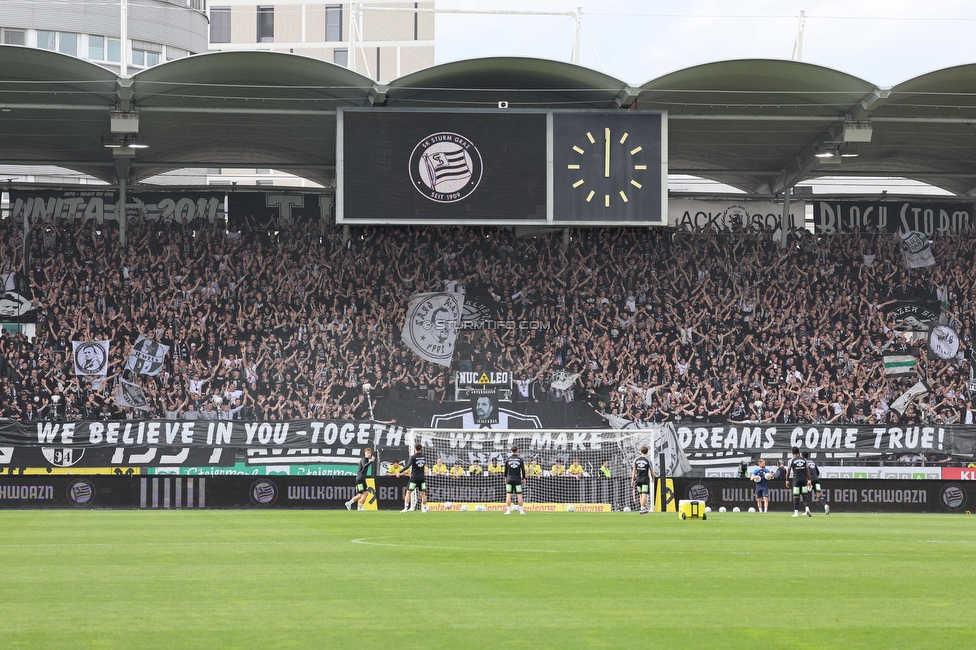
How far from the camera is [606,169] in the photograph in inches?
1378

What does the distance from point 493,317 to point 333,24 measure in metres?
57.7

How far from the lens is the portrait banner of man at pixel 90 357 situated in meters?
38.4

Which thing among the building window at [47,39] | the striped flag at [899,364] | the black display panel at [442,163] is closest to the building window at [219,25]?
the building window at [47,39]

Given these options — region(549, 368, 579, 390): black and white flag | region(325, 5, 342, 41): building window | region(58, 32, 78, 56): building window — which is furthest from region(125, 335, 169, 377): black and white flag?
region(325, 5, 342, 41): building window

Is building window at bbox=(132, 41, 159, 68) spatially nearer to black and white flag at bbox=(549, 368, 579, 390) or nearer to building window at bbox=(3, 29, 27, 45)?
building window at bbox=(3, 29, 27, 45)

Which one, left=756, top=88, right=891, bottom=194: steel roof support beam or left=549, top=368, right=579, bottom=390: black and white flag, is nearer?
left=756, top=88, right=891, bottom=194: steel roof support beam

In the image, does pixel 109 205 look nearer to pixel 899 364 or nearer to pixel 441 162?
pixel 441 162

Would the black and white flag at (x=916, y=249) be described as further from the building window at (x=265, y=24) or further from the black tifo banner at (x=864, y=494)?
the building window at (x=265, y=24)

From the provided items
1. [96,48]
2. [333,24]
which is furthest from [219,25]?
[96,48]

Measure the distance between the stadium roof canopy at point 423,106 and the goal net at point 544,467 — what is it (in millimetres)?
9810

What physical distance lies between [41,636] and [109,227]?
33.9 meters

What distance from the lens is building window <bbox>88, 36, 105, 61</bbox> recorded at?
72812mm

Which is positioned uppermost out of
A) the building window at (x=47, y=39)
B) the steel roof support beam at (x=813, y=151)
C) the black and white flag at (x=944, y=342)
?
the building window at (x=47, y=39)

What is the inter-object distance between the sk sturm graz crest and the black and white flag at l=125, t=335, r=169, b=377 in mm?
10334
